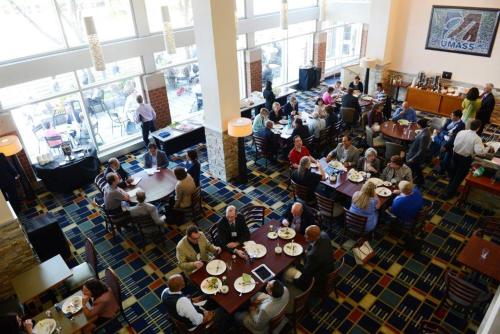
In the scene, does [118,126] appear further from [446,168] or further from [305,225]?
[446,168]

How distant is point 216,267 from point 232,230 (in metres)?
0.71

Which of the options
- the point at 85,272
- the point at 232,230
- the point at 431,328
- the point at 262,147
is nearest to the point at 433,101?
the point at 262,147

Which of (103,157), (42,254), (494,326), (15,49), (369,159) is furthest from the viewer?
(103,157)

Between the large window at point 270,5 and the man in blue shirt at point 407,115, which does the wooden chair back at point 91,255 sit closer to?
the man in blue shirt at point 407,115

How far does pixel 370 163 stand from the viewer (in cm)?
733

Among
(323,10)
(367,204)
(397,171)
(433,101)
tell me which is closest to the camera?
(367,204)

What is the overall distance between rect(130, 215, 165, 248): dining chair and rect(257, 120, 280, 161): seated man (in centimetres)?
337

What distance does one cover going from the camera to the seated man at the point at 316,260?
16.2ft

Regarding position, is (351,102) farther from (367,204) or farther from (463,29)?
(367,204)

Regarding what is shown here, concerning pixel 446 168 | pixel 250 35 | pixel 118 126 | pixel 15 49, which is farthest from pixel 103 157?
pixel 446 168

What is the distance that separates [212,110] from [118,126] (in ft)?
13.4

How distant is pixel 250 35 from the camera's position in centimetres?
1248

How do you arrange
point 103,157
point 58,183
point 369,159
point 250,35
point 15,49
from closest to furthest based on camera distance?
1. point 369,159
2. point 15,49
3. point 58,183
4. point 103,157
5. point 250,35

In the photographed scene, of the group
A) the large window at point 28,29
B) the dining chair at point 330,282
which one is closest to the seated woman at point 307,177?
the dining chair at point 330,282
